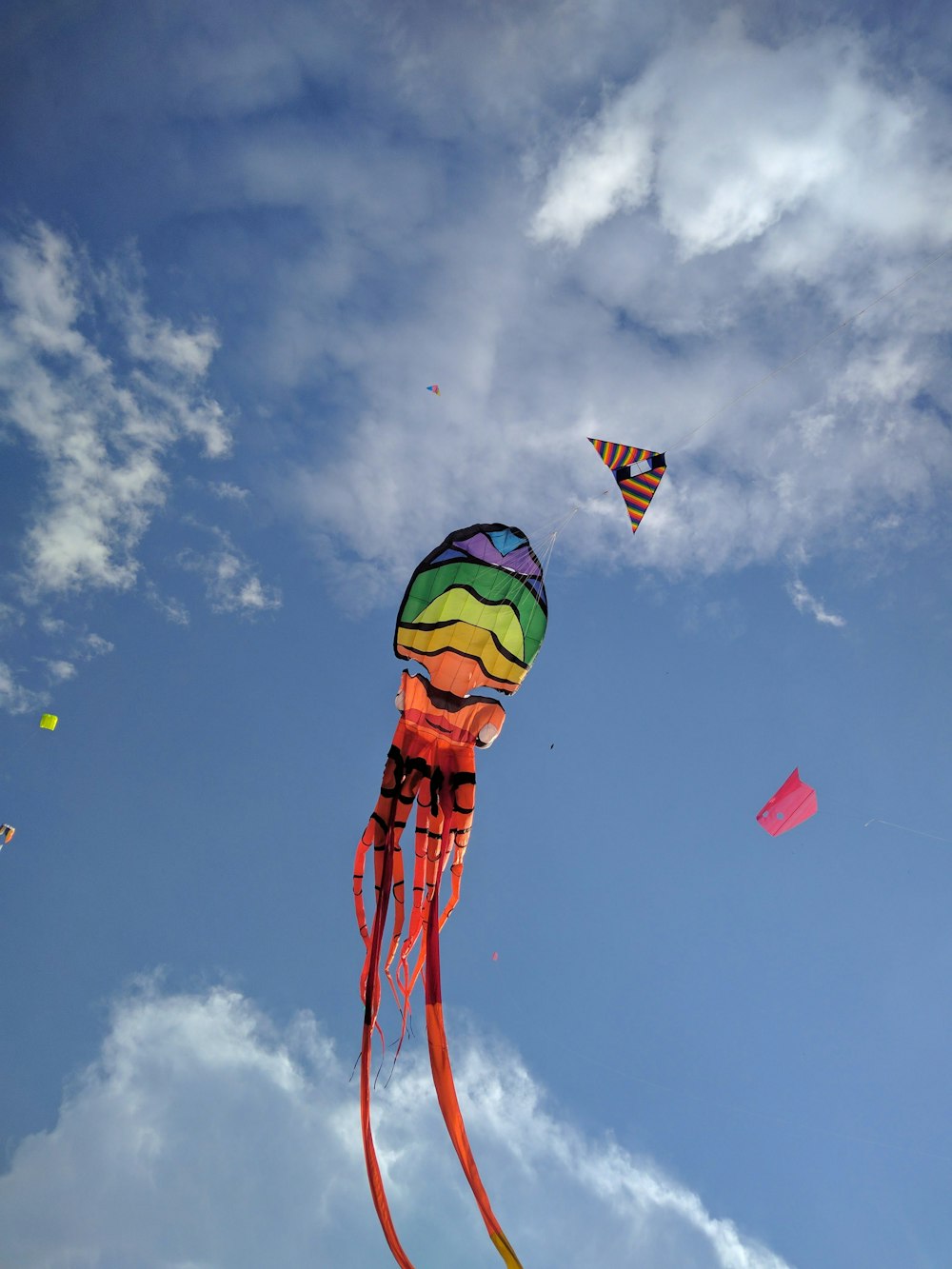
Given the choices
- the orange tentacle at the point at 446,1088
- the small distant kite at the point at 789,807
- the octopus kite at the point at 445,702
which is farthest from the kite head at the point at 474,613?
the small distant kite at the point at 789,807

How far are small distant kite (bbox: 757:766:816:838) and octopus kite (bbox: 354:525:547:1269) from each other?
329 inches

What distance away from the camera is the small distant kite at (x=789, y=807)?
16.7 meters

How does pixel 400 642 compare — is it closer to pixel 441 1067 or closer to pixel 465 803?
pixel 465 803

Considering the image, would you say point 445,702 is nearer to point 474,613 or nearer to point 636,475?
point 474,613

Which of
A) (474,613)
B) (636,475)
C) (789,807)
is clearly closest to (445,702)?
(474,613)

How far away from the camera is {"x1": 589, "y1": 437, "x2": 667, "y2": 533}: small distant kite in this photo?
13.0 metres

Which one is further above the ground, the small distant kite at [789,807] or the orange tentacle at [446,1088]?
the small distant kite at [789,807]

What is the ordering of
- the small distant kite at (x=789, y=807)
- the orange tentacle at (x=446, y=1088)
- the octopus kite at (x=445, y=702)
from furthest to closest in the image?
the small distant kite at (x=789, y=807)
the octopus kite at (x=445, y=702)
the orange tentacle at (x=446, y=1088)

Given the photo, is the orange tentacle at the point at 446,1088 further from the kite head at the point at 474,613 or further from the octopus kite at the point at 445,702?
the kite head at the point at 474,613

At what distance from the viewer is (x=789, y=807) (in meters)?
16.9

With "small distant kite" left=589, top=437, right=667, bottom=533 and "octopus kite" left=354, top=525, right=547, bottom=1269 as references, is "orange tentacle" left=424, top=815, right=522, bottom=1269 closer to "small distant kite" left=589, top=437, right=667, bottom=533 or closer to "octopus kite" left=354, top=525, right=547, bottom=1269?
"octopus kite" left=354, top=525, right=547, bottom=1269

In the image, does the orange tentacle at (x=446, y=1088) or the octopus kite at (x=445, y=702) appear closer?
the orange tentacle at (x=446, y=1088)

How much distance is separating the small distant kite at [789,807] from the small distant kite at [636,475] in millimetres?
8464

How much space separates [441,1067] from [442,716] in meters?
5.19
